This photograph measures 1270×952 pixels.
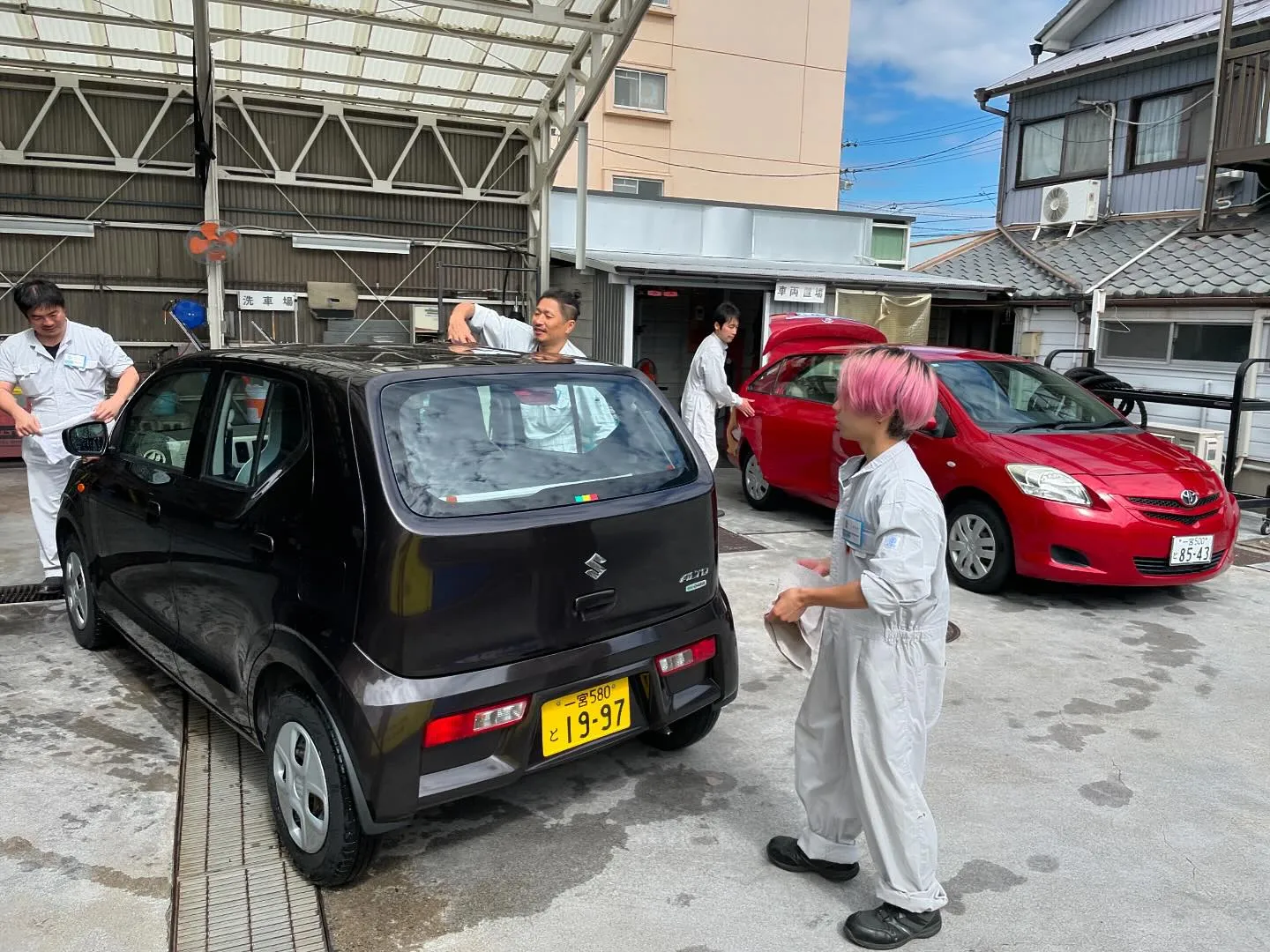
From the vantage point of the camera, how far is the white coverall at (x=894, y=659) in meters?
2.31

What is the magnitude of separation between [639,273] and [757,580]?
5106 mm

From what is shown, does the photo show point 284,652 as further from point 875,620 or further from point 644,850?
point 875,620

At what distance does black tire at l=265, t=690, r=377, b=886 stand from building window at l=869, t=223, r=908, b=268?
13.0 metres

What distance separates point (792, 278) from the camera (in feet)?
36.2

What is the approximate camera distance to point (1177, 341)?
1188 centimetres

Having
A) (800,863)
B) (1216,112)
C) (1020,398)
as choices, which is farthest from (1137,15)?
(800,863)

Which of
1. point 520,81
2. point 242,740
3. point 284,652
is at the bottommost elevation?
point 242,740

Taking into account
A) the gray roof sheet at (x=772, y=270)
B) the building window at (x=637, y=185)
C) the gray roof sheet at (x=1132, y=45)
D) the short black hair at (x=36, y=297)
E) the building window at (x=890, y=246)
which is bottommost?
the short black hair at (x=36, y=297)

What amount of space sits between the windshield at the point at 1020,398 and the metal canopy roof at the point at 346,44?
503 centimetres

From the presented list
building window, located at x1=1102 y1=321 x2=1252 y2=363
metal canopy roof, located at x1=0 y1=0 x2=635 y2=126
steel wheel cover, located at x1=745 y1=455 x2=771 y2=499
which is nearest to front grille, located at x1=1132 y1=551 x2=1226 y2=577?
steel wheel cover, located at x1=745 y1=455 x2=771 y2=499

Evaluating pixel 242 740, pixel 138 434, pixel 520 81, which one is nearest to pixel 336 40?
pixel 520 81

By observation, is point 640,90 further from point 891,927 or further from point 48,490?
point 891,927

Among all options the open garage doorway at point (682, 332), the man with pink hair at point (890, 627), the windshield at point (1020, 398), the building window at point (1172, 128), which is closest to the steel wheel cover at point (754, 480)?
the windshield at point (1020, 398)

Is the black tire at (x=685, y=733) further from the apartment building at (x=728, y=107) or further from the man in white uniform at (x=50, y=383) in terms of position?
the apartment building at (x=728, y=107)
